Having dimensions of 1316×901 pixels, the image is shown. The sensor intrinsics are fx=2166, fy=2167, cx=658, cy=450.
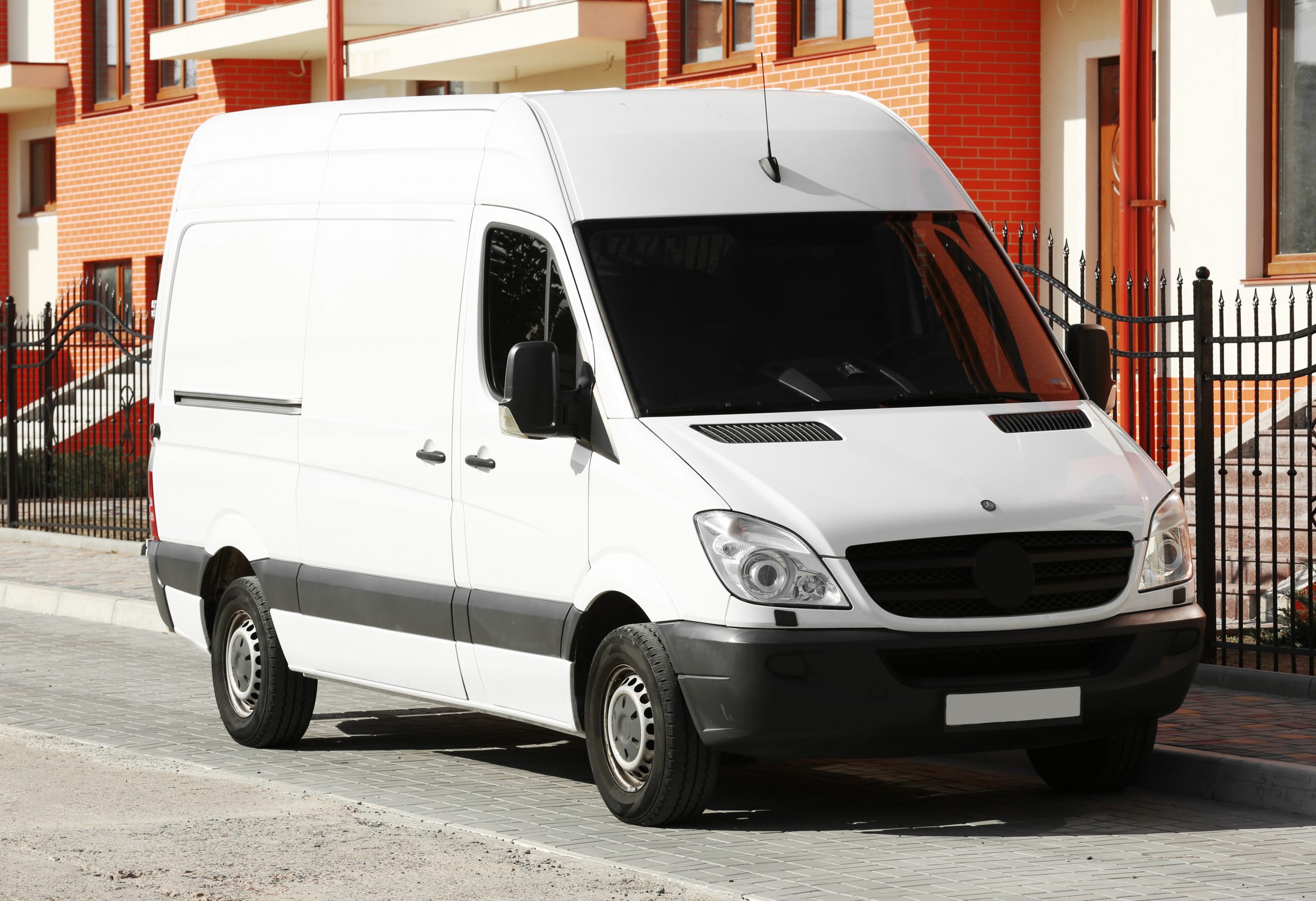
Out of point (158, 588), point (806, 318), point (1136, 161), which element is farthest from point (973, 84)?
point (806, 318)

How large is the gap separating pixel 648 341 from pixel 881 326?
0.91 meters

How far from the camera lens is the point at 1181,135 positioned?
1691 cm

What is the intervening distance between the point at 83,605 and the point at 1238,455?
8.13 m

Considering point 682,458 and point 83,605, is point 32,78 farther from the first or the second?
point 682,458

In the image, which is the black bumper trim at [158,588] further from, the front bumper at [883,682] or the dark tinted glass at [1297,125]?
the dark tinted glass at [1297,125]

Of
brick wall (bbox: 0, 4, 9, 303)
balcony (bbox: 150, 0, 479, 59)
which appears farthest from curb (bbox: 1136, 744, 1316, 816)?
brick wall (bbox: 0, 4, 9, 303)

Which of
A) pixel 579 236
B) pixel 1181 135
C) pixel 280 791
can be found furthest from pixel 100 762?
pixel 1181 135

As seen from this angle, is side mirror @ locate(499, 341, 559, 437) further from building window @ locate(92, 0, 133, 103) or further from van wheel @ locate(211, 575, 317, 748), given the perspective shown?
building window @ locate(92, 0, 133, 103)

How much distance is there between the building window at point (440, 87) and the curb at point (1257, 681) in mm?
17456

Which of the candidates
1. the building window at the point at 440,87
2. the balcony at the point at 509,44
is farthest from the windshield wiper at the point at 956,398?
the building window at the point at 440,87

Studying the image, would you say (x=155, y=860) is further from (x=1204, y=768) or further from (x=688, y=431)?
(x=1204, y=768)

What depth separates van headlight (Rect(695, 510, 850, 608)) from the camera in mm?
7055

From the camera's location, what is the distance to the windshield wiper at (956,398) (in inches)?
307

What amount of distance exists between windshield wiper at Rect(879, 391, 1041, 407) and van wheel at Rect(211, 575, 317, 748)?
314 centimetres
